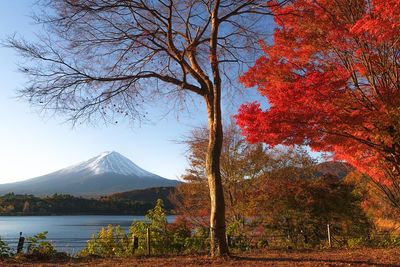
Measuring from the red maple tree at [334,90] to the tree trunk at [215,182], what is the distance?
752 millimetres

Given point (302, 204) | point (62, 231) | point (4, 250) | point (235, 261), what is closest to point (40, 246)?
point (4, 250)

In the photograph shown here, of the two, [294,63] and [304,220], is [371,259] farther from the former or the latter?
[304,220]

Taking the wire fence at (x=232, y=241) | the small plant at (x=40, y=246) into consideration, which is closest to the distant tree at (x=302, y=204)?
the wire fence at (x=232, y=241)

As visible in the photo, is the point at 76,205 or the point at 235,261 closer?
the point at 235,261

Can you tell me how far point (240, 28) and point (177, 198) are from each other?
38.0 feet

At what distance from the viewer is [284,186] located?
644 inches

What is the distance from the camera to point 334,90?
8180mm

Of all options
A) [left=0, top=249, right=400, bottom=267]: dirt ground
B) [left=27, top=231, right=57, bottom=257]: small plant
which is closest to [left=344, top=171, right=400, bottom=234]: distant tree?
[left=0, top=249, right=400, bottom=267]: dirt ground

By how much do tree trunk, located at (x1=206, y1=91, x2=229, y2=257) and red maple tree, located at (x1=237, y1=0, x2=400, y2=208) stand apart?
75 cm

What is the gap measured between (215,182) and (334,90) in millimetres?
3280

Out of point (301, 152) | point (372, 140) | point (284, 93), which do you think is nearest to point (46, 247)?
point (284, 93)

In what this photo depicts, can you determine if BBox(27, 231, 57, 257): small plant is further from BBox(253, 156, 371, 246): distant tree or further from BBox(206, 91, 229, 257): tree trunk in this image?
BBox(253, 156, 371, 246): distant tree

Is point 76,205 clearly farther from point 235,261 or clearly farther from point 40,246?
point 235,261

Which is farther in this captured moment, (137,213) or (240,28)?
(137,213)
